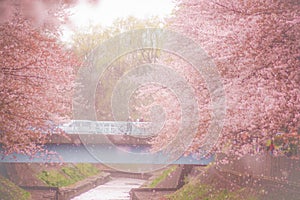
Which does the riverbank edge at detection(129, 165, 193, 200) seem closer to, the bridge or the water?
the bridge

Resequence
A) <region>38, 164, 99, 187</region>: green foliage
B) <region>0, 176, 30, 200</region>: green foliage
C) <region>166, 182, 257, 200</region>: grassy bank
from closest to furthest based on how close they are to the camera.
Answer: <region>166, 182, 257, 200</region>: grassy bank < <region>0, 176, 30, 200</region>: green foliage < <region>38, 164, 99, 187</region>: green foliage

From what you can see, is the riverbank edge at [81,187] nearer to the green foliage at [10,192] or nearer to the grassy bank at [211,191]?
the green foliage at [10,192]

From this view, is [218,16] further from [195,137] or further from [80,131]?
[80,131]

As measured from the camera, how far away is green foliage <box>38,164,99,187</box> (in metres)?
30.7

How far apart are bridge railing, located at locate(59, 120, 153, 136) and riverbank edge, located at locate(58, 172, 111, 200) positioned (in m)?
5.08

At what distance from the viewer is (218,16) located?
50.7 ft

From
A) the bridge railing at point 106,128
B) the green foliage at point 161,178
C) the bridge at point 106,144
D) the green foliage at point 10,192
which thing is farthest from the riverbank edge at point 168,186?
the green foliage at point 10,192

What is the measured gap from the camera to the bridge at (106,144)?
26.3 meters

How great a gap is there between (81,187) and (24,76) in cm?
2142

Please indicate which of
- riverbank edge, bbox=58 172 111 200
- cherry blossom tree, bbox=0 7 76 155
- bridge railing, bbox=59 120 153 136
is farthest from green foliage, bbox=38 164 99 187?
cherry blossom tree, bbox=0 7 76 155

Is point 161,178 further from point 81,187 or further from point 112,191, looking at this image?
point 112,191

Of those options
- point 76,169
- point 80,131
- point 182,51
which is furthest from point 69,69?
point 76,169

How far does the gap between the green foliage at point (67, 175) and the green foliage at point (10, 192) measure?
500cm

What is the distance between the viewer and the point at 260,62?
13.1 meters
